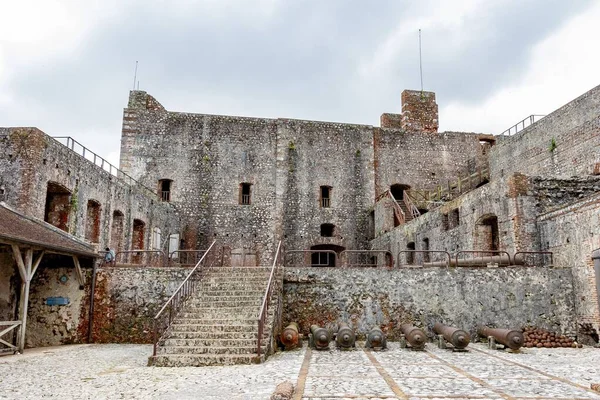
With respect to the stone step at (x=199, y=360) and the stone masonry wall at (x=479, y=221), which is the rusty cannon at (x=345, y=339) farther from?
the stone masonry wall at (x=479, y=221)

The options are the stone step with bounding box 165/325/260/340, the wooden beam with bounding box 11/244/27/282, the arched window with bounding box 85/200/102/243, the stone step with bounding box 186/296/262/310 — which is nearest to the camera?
the stone step with bounding box 165/325/260/340

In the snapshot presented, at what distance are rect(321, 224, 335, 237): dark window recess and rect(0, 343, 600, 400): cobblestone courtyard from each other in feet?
47.1

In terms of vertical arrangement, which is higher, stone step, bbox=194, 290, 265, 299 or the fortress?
the fortress

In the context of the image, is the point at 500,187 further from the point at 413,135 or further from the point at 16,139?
the point at 16,139

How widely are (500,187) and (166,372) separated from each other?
1133 centimetres

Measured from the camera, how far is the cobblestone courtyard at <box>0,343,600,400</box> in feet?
22.5

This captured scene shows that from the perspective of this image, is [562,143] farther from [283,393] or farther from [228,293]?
[283,393]

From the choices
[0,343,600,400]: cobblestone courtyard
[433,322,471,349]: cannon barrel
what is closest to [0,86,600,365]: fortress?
[433,322,471,349]: cannon barrel

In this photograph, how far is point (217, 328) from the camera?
1064cm

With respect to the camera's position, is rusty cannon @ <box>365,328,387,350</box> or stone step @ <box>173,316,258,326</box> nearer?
stone step @ <box>173,316,258,326</box>

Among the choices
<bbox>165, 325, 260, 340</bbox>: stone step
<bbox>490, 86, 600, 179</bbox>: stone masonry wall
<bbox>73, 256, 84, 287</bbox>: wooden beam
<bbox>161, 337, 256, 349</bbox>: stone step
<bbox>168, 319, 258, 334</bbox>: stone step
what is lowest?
<bbox>161, 337, 256, 349</bbox>: stone step

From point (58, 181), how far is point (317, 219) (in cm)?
1351

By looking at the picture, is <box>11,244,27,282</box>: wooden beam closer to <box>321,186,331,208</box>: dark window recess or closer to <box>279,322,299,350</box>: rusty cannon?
<box>279,322,299,350</box>: rusty cannon

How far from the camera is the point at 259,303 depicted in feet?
38.7
